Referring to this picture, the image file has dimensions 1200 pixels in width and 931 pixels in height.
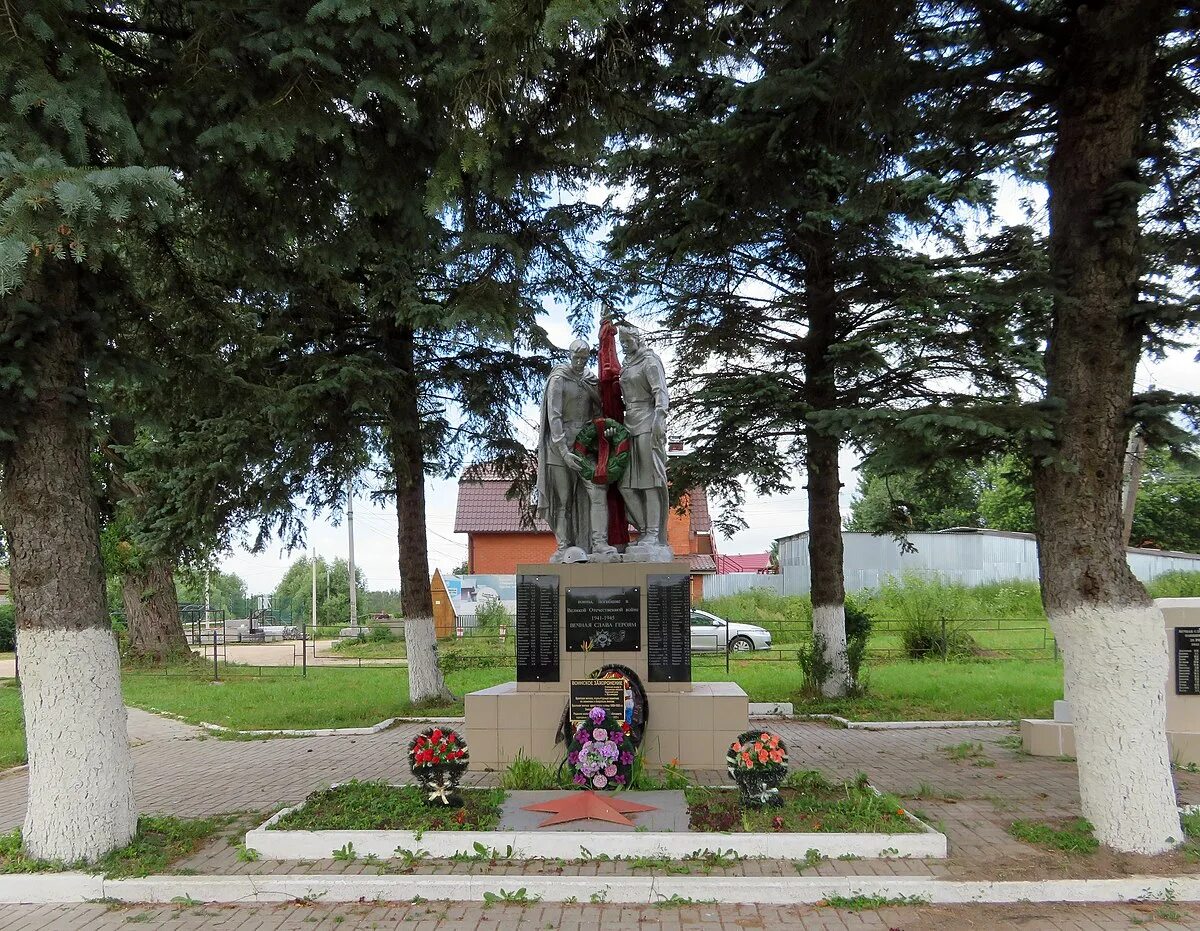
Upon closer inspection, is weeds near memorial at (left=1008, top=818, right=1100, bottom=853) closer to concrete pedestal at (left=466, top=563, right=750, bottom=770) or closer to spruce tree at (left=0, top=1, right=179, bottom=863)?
concrete pedestal at (left=466, top=563, right=750, bottom=770)

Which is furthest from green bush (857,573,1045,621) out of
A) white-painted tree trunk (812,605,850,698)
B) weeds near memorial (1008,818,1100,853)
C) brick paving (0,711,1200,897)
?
weeds near memorial (1008,818,1100,853)

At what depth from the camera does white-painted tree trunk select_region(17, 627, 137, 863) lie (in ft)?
19.4

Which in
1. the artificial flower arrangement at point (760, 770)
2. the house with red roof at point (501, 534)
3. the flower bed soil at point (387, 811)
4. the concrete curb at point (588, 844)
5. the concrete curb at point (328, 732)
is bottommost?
the concrete curb at point (328, 732)

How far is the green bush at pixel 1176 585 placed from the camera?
76.8ft

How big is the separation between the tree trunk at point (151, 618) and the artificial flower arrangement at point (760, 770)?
19600mm

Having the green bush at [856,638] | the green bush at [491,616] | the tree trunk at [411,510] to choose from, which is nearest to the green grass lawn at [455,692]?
the green bush at [856,638]

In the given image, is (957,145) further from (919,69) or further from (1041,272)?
(1041,272)

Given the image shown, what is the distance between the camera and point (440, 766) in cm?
671

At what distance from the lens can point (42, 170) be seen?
4.65 m

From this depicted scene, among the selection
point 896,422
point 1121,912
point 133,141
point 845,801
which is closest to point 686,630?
point 845,801

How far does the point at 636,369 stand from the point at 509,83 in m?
3.97

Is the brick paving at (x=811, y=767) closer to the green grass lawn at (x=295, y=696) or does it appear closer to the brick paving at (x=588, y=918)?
the brick paving at (x=588, y=918)

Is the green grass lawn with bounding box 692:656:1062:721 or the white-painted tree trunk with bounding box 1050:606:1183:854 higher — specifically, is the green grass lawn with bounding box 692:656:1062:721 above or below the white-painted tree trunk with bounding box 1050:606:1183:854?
below

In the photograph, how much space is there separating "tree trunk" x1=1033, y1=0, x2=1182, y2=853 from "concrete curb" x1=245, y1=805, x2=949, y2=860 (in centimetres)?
128
